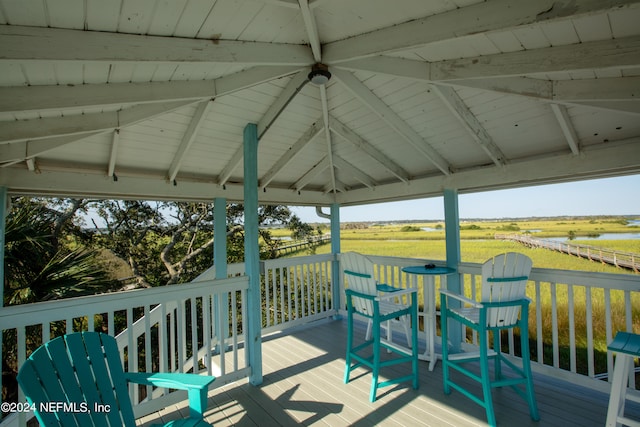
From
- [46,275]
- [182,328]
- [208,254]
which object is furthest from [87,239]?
[182,328]

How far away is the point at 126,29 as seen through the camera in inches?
58.6

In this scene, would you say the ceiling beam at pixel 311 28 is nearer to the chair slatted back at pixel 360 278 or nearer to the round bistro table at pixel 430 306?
the chair slatted back at pixel 360 278

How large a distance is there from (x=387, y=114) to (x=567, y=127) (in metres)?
1.54

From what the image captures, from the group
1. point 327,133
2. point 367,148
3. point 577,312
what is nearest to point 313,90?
point 327,133

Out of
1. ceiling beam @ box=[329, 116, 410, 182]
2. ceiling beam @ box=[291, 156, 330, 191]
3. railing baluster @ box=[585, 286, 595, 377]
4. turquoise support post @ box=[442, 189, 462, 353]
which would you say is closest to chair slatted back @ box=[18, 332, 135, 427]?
ceiling beam @ box=[329, 116, 410, 182]

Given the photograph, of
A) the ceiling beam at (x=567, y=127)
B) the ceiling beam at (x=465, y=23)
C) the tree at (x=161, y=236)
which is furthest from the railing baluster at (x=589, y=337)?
the tree at (x=161, y=236)

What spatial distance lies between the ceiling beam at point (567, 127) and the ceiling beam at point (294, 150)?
2.16 m

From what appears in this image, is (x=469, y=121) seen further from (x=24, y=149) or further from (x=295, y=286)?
(x=24, y=149)

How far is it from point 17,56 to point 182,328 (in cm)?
229

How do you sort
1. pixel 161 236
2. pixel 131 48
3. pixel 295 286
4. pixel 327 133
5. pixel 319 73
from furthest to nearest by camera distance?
pixel 161 236 < pixel 295 286 < pixel 327 133 < pixel 319 73 < pixel 131 48

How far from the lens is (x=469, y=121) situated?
2742mm

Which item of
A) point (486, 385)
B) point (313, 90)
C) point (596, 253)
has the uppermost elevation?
point (313, 90)

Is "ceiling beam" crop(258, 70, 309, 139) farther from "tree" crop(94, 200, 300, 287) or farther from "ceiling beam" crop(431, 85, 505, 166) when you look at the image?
"tree" crop(94, 200, 300, 287)

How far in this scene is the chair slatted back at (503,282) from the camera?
2.45 metres
